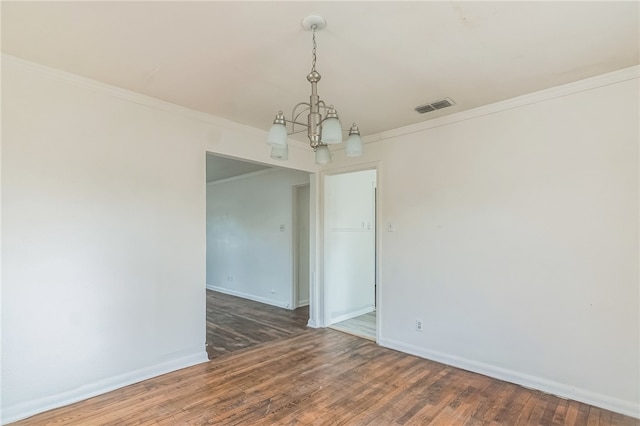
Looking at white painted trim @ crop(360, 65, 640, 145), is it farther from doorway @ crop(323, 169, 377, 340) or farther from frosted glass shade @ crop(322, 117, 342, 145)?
frosted glass shade @ crop(322, 117, 342, 145)

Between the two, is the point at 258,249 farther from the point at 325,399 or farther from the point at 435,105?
the point at 435,105

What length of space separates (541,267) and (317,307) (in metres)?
2.76

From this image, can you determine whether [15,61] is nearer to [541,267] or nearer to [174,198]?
[174,198]

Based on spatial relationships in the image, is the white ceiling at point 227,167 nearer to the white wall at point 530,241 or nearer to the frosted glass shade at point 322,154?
the white wall at point 530,241

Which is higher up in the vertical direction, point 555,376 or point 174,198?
point 174,198

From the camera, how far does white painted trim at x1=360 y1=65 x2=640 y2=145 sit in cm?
242

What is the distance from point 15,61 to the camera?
2262mm

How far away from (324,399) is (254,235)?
4.04 meters

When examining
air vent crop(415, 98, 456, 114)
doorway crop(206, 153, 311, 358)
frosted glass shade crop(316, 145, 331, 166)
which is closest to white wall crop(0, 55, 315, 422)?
doorway crop(206, 153, 311, 358)

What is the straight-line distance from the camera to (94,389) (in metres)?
2.56

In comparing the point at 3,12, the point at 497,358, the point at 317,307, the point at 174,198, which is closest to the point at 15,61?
the point at 3,12

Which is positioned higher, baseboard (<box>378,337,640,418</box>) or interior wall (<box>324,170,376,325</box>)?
interior wall (<box>324,170,376,325</box>)

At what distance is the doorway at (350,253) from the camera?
14.9 feet

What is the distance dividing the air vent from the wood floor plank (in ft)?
8.29
